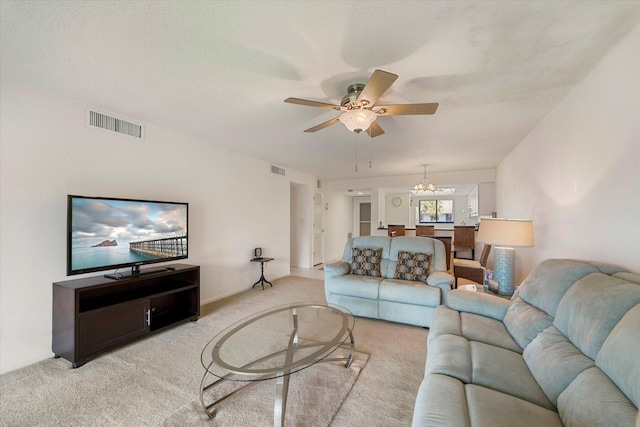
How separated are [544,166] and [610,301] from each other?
219cm

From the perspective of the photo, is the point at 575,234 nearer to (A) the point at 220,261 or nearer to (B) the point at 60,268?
(A) the point at 220,261

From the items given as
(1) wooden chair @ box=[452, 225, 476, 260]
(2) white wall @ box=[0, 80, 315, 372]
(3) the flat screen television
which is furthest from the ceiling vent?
(1) wooden chair @ box=[452, 225, 476, 260]

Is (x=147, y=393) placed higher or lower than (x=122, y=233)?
lower

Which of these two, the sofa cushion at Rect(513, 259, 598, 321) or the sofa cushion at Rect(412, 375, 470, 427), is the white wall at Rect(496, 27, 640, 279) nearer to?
the sofa cushion at Rect(513, 259, 598, 321)

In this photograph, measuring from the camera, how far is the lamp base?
8.23ft

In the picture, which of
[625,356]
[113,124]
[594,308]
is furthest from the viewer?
[113,124]

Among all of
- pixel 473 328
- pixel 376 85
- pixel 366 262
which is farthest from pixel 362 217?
pixel 376 85

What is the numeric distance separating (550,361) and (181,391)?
2276mm

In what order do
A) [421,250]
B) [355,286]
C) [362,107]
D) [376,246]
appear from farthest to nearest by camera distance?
[376,246] → [421,250] → [355,286] → [362,107]

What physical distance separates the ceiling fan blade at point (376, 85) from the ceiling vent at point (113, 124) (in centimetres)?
263

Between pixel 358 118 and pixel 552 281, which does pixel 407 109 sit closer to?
pixel 358 118

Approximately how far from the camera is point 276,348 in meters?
2.04

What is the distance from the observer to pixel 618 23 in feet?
→ 4.72

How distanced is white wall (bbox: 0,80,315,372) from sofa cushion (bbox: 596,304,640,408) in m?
3.80
